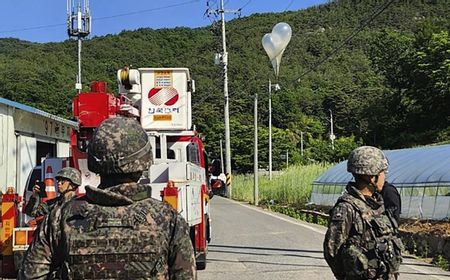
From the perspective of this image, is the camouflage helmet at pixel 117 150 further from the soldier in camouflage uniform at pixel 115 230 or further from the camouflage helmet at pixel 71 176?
the camouflage helmet at pixel 71 176

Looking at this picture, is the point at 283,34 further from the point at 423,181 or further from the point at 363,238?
the point at 363,238

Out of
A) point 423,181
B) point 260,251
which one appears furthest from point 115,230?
point 423,181

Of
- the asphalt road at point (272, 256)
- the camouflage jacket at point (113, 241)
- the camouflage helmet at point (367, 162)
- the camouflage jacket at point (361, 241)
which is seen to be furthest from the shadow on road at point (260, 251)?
the camouflage jacket at point (113, 241)

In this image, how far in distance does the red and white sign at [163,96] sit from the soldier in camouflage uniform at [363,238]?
243 inches

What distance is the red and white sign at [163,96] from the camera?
10392 millimetres

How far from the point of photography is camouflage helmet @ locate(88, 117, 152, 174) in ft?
9.02

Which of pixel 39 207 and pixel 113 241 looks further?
pixel 39 207

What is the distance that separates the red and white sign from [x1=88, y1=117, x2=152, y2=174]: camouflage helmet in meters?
7.57

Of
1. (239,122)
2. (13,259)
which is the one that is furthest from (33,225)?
(239,122)

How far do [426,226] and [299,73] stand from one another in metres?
25.9

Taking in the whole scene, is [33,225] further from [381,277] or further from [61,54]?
[61,54]

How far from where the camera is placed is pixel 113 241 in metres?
2.61

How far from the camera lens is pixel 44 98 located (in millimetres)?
40969

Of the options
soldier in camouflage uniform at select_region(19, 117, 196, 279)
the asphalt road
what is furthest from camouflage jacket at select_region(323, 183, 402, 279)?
→ the asphalt road
